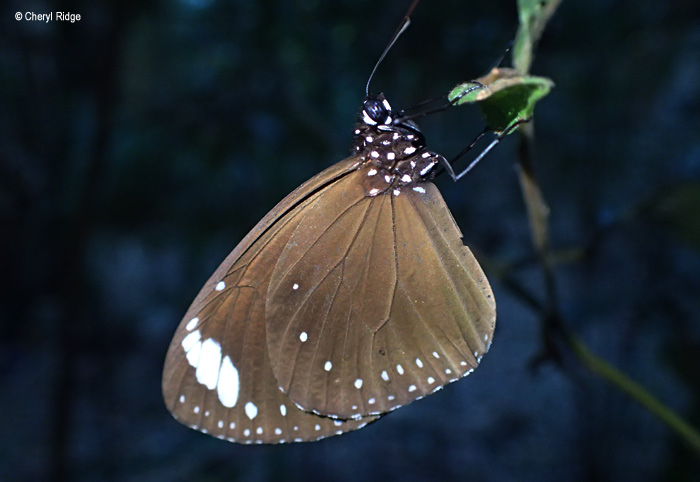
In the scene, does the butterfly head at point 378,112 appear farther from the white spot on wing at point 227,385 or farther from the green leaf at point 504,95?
the white spot on wing at point 227,385

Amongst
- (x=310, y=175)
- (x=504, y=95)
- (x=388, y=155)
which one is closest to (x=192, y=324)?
(x=388, y=155)

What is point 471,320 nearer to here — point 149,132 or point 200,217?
point 149,132

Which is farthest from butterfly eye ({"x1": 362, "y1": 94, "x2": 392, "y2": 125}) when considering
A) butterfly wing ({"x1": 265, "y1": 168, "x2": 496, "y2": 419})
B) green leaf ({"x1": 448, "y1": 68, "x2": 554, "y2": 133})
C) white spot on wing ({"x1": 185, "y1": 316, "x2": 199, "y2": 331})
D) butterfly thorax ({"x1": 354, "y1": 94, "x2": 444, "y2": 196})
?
white spot on wing ({"x1": 185, "y1": 316, "x2": 199, "y2": 331})

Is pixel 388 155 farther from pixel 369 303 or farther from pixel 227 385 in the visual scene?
pixel 227 385

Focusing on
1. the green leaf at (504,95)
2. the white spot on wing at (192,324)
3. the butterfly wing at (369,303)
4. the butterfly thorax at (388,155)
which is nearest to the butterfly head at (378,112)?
the butterfly thorax at (388,155)

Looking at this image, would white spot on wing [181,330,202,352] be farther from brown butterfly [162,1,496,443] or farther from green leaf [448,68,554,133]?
green leaf [448,68,554,133]

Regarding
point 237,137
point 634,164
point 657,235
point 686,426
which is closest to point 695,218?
point 686,426

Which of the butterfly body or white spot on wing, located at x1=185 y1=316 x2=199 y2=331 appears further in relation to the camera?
white spot on wing, located at x1=185 y1=316 x2=199 y2=331
